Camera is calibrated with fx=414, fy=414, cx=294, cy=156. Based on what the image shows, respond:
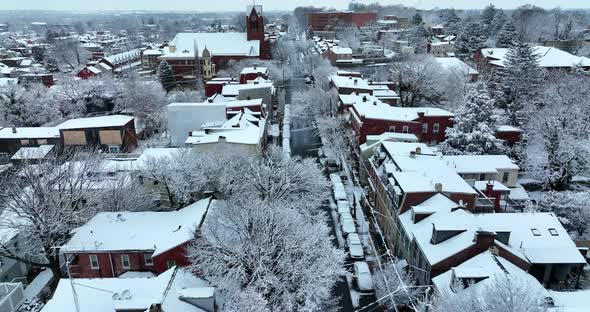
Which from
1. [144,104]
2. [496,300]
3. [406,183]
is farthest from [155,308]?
[144,104]

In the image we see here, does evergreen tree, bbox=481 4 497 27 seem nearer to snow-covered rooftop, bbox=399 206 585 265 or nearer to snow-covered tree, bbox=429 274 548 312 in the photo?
snow-covered rooftop, bbox=399 206 585 265

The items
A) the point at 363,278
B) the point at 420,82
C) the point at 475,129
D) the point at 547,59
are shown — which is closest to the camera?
the point at 363,278

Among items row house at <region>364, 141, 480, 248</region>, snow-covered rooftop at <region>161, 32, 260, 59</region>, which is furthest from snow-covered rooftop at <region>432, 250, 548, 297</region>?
snow-covered rooftop at <region>161, 32, 260, 59</region>

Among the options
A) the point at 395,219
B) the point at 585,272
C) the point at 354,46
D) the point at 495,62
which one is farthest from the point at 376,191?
the point at 354,46

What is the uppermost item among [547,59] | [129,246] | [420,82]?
[547,59]

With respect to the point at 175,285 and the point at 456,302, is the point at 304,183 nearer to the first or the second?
the point at 175,285

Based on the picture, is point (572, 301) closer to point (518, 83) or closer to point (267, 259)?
point (267, 259)

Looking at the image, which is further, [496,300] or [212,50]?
[212,50]

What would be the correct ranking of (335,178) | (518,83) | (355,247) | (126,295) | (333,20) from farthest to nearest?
(333,20), (518,83), (335,178), (355,247), (126,295)
